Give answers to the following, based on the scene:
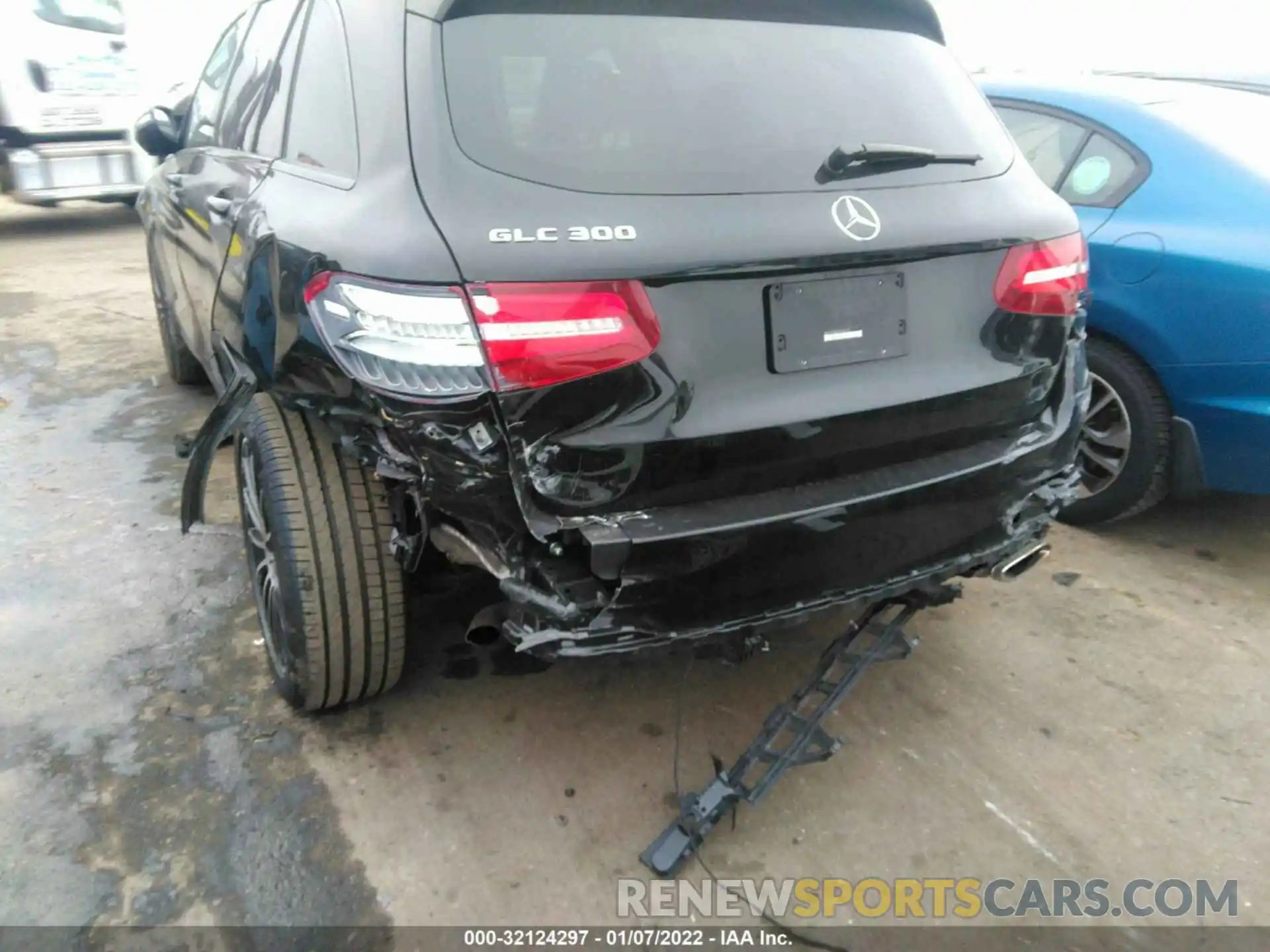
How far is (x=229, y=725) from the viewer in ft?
8.29

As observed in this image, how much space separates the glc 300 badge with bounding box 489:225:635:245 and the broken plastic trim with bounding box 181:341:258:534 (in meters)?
1.06

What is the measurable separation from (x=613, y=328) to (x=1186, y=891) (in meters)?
1.75

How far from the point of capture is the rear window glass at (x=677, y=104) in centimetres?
185

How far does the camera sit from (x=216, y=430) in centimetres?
271

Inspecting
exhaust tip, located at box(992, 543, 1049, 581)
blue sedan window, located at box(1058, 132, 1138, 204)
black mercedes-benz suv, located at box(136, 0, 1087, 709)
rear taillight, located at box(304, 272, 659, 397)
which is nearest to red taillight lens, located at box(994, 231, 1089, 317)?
black mercedes-benz suv, located at box(136, 0, 1087, 709)

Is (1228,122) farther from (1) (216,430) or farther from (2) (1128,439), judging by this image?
(1) (216,430)

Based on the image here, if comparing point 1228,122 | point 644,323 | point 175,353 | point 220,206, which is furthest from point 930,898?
point 175,353

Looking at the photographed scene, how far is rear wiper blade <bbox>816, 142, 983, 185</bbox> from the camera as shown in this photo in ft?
6.64

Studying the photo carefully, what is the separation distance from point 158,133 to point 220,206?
56.9 inches

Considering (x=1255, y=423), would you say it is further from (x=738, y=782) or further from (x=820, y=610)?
(x=738, y=782)

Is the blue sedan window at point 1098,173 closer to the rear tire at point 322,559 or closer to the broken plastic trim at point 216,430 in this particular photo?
the rear tire at point 322,559

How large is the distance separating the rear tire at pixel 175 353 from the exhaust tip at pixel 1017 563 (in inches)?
152

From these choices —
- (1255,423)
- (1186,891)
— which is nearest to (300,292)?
(1186,891)

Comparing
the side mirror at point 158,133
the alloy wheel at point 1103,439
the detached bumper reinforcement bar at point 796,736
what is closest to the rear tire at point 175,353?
the side mirror at point 158,133
